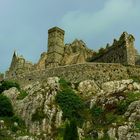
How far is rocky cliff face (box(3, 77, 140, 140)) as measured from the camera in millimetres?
57062

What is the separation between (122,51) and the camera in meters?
73.7

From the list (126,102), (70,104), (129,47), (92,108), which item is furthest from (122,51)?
(126,102)

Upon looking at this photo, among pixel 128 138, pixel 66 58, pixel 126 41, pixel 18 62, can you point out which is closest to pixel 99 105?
pixel 128 138

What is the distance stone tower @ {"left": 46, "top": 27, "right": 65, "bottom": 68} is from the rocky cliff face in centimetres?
2117

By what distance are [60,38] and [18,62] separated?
9594 mm

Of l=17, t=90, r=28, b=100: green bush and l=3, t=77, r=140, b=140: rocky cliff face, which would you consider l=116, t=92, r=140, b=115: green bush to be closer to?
l=3, t=77, r=140, b=140: rocky cliff face

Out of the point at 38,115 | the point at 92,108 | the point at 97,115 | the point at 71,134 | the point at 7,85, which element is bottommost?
the point at 71,134

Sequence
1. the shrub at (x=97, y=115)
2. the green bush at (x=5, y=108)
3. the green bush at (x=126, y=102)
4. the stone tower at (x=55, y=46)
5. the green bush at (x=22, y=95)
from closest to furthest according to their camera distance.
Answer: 1. the green bush at (x=126, y=102)
2. the shrub at (x=97, y=115)
3. the green bush at (x=5, y=108)
4. the green bush at (x=22, y=95)
5. the stone tower at (x=55, y=46)

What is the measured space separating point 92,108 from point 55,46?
101 feet

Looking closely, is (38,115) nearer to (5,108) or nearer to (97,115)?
(5,108)

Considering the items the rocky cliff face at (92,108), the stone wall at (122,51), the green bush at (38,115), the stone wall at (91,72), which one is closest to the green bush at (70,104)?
the rocky cliff face at (92,108)

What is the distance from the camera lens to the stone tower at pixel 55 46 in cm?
9025

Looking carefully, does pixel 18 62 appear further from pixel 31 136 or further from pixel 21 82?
pixel 31 136

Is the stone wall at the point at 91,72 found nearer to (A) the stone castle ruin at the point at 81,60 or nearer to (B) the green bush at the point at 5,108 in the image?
(A) the stone castle ruin at the point at 81,60
